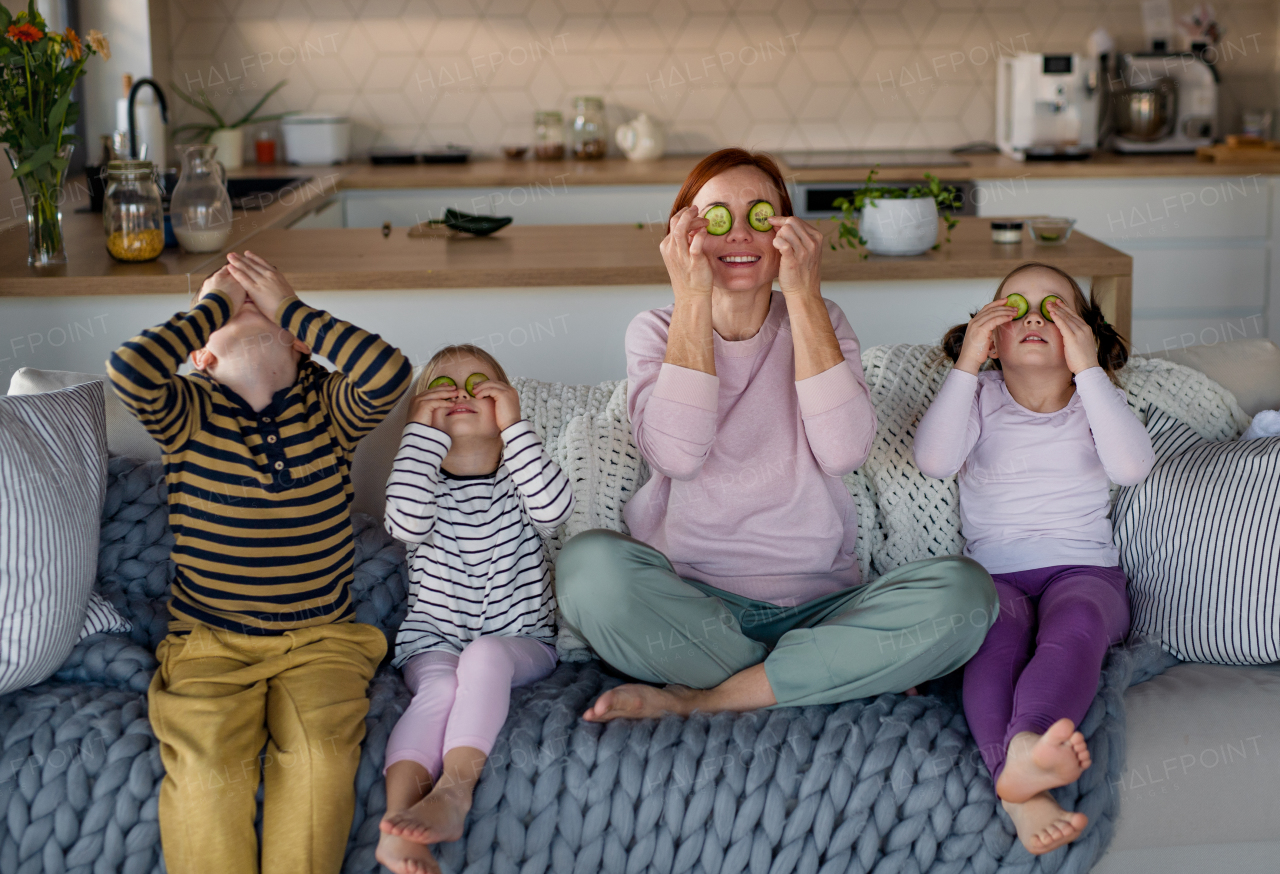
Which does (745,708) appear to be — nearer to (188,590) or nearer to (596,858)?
(596,858)

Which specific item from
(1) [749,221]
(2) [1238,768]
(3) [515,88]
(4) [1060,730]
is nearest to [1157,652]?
(2) [1238,768]

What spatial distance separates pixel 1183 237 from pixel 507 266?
253cm

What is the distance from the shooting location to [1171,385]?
1.88m

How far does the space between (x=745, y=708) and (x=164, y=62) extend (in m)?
3.66

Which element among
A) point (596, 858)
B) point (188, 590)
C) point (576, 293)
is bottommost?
point (596, 858)

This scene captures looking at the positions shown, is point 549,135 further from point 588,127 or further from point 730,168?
point 730,168

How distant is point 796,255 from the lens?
1.60 metres

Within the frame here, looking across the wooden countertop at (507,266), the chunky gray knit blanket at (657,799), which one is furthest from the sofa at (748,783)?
the wooden countertop at (507,266)

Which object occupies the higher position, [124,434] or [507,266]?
[507,266]

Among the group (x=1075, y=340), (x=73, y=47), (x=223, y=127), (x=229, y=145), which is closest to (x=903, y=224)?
(x=1075, y=340)

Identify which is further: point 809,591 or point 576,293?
point 576,293

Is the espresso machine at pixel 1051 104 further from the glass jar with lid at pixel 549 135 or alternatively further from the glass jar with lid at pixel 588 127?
the glass jar with lid at pixel 549 135

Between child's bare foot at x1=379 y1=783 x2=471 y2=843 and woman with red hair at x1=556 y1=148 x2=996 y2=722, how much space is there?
198mm

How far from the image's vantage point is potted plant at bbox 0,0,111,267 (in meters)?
2.16
